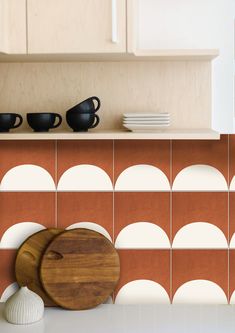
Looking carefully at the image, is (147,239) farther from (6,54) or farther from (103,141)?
(6,54)

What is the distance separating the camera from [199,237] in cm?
278

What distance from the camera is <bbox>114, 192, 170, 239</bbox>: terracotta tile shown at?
2777 mm

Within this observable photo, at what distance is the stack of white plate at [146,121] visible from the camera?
2.46m

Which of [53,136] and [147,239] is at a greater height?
[53,136]

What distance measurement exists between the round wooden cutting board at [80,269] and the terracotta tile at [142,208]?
0.13 metres

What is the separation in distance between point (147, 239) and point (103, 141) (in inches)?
17.1

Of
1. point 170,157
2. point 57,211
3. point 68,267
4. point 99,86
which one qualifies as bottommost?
point 68,267

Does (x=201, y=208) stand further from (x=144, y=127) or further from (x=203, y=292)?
(x=144, y=127)

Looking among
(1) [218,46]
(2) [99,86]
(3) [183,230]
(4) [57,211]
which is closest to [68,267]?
(4) [57,211]

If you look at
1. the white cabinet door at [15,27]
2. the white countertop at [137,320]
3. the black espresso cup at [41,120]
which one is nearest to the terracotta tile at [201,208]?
the white countertop at [137,320]

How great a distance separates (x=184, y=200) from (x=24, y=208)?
2.13 feet

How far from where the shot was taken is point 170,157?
2.75 meters

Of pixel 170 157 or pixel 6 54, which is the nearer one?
pixel 6 54

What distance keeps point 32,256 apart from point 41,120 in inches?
23.2
